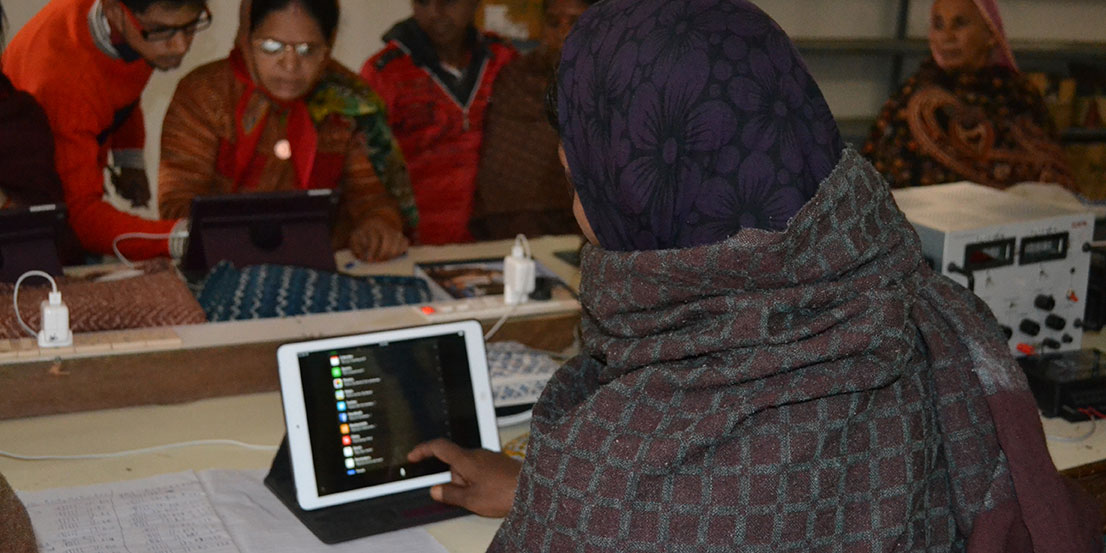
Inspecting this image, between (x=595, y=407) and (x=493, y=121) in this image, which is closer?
(x=595, y=407)

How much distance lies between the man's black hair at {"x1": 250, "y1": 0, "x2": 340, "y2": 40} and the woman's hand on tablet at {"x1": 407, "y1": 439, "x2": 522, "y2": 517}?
166 cm

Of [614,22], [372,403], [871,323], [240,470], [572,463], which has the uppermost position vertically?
[614,22]

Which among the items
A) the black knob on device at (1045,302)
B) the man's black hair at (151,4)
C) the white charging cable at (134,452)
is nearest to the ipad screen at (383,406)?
the white charging cable at (134,452)

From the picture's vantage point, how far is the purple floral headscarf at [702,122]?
34.8 inches

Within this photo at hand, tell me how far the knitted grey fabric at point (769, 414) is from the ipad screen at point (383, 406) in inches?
16.3

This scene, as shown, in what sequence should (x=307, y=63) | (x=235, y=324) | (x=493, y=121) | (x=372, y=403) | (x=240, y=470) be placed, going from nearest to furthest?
(x=372, y=403), (x=240, y=470), (x=235, y=324), (x=307, y=63), (x=493, y=121)

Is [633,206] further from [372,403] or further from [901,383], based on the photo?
[372,403]

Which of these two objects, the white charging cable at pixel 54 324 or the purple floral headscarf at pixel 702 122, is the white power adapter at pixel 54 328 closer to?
the white charging cable at pixel 54 324

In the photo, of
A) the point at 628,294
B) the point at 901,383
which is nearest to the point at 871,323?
the point at 901,383

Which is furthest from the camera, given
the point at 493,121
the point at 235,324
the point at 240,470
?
the point at 493,121

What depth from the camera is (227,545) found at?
49.2 inches

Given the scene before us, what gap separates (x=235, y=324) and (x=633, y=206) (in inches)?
42.9

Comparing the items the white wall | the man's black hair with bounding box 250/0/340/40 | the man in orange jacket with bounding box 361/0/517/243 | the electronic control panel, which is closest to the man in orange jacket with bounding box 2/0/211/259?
the man's black hair with bounding box 250/0/340/40

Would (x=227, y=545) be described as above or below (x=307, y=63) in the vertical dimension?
below
